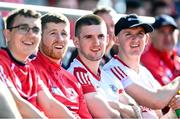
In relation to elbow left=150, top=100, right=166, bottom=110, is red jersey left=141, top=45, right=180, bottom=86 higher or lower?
lower

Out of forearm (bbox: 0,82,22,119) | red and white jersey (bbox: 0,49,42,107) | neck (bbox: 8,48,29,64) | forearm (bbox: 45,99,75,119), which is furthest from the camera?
forearm (bbox: 45,99,75,119)

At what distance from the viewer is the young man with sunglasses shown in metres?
5.17

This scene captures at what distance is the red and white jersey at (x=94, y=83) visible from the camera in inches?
230

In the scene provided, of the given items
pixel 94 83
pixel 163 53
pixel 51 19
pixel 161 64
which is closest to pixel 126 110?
pixel 94 83

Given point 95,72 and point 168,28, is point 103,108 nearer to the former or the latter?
point 95,72

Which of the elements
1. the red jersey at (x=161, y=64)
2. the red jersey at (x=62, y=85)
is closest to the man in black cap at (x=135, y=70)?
the red jersey at (x=62, y=85)

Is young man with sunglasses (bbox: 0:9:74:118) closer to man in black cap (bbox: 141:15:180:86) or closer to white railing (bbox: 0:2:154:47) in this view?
white railing (bbox: 0:2:154:47)

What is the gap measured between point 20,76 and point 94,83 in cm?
89

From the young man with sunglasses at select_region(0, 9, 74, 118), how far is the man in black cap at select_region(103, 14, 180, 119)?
37.1 inches

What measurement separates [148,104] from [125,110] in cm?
39

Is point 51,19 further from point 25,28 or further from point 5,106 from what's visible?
point 5,106

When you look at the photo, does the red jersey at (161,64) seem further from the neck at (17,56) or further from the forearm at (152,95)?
the neck at (17,56)

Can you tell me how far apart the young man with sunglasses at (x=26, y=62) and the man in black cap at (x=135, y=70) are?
0.94 meters

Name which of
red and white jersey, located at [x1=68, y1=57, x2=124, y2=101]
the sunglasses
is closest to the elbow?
red and white jersey, located at [x1=68, y1=57, x2=124, y2=101]
